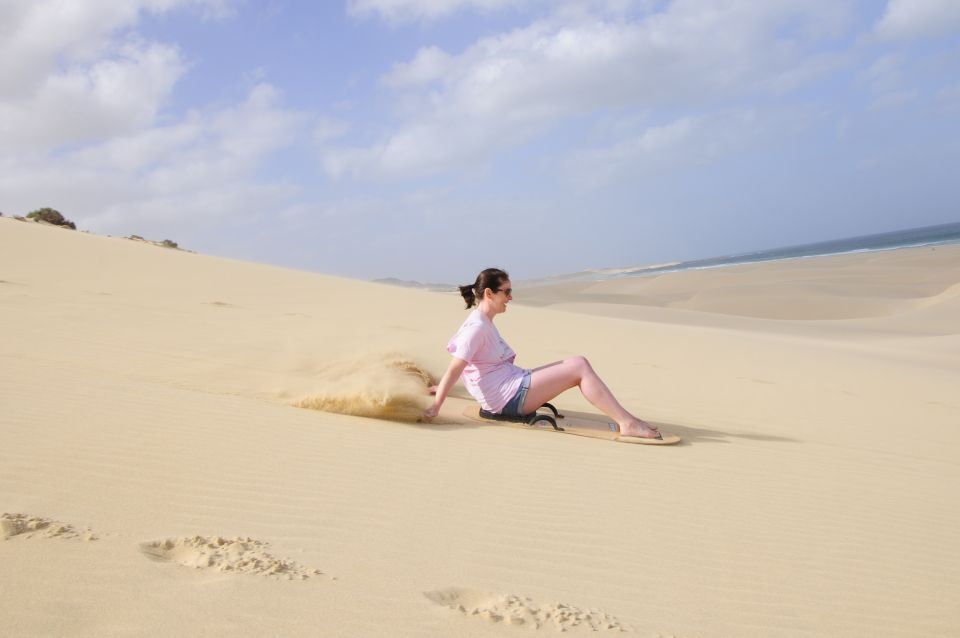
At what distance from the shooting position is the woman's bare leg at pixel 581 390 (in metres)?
5.44

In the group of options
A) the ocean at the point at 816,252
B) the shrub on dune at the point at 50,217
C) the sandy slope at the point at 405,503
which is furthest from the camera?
the ocean at the point at 816,252

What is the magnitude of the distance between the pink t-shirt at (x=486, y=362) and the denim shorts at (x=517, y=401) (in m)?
0.03

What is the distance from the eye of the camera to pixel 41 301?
8.82 metres

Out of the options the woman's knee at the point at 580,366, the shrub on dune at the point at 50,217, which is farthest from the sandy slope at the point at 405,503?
the shrub on dune at the point at 50,217

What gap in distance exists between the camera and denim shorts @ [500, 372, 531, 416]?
5.61 metres

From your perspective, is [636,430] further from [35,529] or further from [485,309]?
[35,529]

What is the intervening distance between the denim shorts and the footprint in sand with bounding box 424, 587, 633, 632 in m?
2.90

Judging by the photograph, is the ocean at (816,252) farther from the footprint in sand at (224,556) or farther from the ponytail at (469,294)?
the footprint in sand at (224,556)

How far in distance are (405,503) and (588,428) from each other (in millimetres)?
2467

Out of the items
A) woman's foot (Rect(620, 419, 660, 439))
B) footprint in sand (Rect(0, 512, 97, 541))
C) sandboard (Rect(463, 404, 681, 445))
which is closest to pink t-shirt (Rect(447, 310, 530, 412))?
sandboard (Rect(463, 404, 681, 445))

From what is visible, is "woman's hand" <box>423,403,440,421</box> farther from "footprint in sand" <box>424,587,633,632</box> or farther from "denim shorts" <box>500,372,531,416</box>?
"footprint in sand" <box>424,587,633,632</box>

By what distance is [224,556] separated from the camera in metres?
2.75

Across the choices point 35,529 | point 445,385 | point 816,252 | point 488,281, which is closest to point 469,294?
point 488,281

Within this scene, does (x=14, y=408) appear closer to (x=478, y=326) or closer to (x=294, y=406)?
(x=294, y=406)
